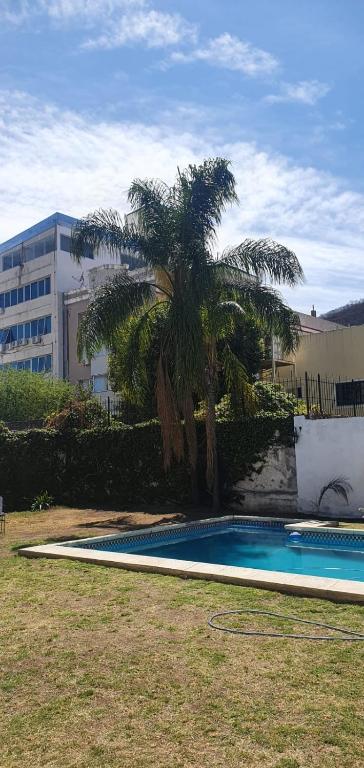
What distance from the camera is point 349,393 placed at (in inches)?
984

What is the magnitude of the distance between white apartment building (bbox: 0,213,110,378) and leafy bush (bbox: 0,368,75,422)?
840 cm

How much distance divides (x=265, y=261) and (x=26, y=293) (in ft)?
102

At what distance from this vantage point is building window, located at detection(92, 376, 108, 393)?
3616 centimetres

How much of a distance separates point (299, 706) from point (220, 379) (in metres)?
16.8

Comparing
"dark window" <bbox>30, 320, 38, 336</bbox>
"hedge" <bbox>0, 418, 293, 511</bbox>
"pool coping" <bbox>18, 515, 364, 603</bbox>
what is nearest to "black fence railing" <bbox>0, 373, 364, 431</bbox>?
"hedge" <bbox>0, 418, 293, 511</bbox>

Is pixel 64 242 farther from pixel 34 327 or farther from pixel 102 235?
pixel 102 235

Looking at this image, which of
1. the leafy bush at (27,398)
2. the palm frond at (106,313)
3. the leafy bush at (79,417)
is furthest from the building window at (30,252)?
the palm frond at (106,313)

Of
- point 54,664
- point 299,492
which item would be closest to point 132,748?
point 54,664

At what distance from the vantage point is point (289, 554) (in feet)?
41.1

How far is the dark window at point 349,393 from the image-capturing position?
24578 mm

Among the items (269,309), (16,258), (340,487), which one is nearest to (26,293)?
(16,258)

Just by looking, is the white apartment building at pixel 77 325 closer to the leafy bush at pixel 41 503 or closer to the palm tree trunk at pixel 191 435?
the leafy bush at pixel 41 503

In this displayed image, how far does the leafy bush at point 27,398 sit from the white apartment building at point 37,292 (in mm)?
8403

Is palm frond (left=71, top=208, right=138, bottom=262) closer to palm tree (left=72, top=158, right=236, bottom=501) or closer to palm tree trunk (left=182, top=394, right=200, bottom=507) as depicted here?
palm tree (left=72, top=158, right=236, bottom=501)
